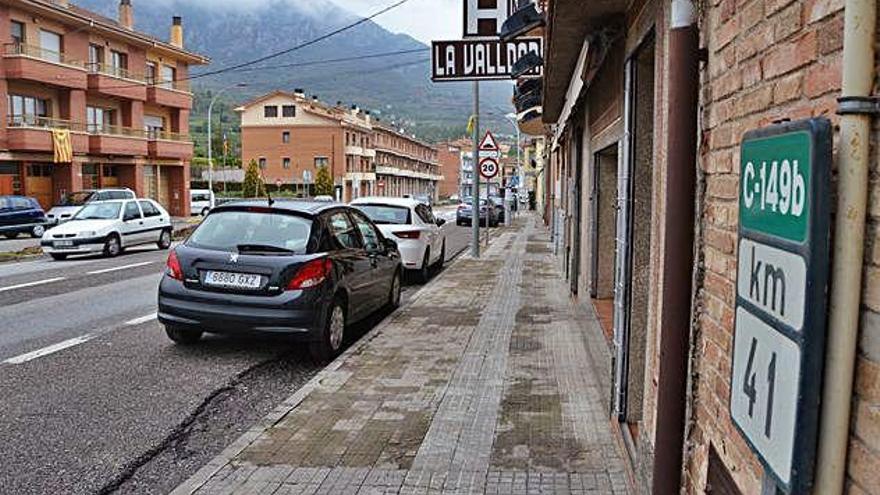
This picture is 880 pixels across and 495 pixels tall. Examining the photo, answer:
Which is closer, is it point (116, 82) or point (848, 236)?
point (848, 236)

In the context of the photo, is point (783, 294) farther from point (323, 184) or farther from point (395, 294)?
point (323, 184)

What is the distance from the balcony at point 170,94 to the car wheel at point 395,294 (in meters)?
37.8

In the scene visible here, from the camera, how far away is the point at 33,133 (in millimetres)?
33875

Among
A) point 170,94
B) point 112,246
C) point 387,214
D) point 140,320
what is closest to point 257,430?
point 140,320

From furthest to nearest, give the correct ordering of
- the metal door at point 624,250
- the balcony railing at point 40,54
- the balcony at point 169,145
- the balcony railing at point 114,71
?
the balcony at point 169,145
the balcony railing at point 114,71
the balcony railing at point 40,54
the metal door at point 624,250

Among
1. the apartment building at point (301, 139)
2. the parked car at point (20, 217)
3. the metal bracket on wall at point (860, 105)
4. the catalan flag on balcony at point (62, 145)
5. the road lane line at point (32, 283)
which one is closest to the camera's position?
the metal bracket on wall at point (860, 105)

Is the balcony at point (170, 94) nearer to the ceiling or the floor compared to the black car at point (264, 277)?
nearer to the ceiling

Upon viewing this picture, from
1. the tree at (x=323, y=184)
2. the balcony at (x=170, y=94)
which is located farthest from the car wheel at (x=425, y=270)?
the tree at (x=323, y=184)

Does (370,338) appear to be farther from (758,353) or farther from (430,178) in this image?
(430,178)

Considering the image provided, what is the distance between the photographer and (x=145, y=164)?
44469 millimetres

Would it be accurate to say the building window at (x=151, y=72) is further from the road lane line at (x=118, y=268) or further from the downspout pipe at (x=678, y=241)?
the downspout pipe at (x=678, y=241)

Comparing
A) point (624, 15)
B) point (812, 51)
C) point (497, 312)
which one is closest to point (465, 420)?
point (624, 15)

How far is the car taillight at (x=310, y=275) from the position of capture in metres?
7.52

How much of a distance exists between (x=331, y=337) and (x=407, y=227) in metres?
6.45
